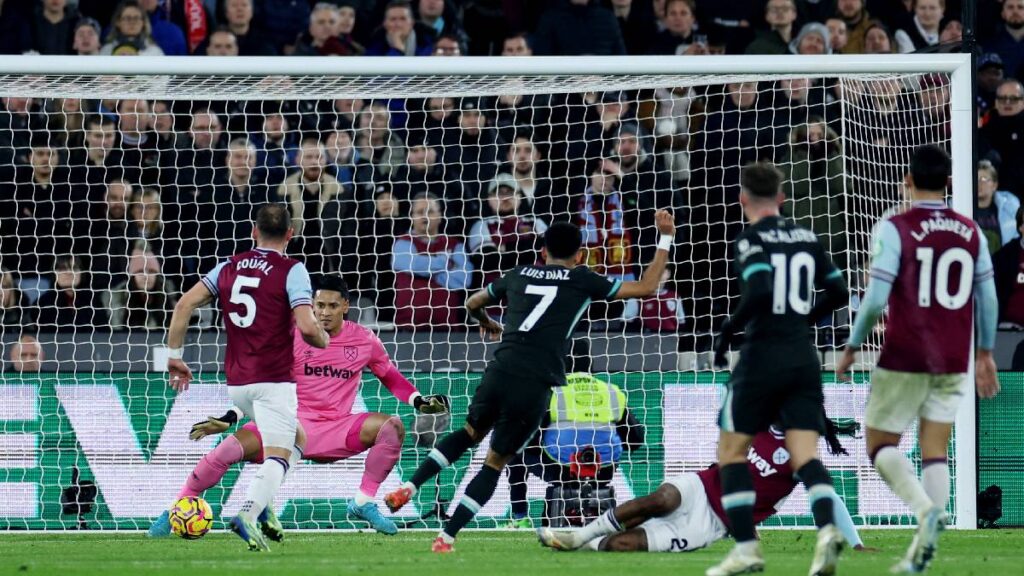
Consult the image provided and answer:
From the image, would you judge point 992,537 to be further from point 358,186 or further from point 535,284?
point 358,186

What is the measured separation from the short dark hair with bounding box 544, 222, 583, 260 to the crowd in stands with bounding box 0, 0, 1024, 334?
10.5ft

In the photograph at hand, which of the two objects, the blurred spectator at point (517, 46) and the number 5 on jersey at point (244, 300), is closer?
Result: the number 5 on jersey at point (244, 300)

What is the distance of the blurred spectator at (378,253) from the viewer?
12.8 meters

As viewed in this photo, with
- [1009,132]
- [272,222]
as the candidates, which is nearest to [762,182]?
[272,222]

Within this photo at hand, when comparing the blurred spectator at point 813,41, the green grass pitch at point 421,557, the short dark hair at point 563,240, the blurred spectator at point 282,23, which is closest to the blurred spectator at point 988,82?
the blurred spectator at point 813,41

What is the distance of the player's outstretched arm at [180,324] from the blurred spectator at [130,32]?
6.10 m

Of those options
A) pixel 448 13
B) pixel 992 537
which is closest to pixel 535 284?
pixel 992 537

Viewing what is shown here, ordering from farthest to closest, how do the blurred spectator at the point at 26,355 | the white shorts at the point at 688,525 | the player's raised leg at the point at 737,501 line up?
the blurred spectator at the point at 26,355
the white shorts at the point at 688,525
the player's raised leg at the point at 737,501

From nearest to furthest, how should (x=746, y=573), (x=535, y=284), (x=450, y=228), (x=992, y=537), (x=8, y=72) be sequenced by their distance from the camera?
(x=746, y=573), (x=535, y=284), (x=992, y=537), (x=8, y=72), (x=450, y=228)

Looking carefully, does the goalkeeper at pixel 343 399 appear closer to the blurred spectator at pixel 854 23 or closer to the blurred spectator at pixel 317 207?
the blurred spectator at pixel 317 207

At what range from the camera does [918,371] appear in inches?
273

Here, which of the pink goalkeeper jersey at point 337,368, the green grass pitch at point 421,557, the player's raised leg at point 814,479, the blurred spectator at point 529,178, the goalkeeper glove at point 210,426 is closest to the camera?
the player's raised leg at point 814,479

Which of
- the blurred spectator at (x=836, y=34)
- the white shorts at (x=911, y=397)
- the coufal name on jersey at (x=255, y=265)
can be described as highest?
the blurred spectator at (x=836, y=34)

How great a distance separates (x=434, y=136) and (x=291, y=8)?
2940mm
